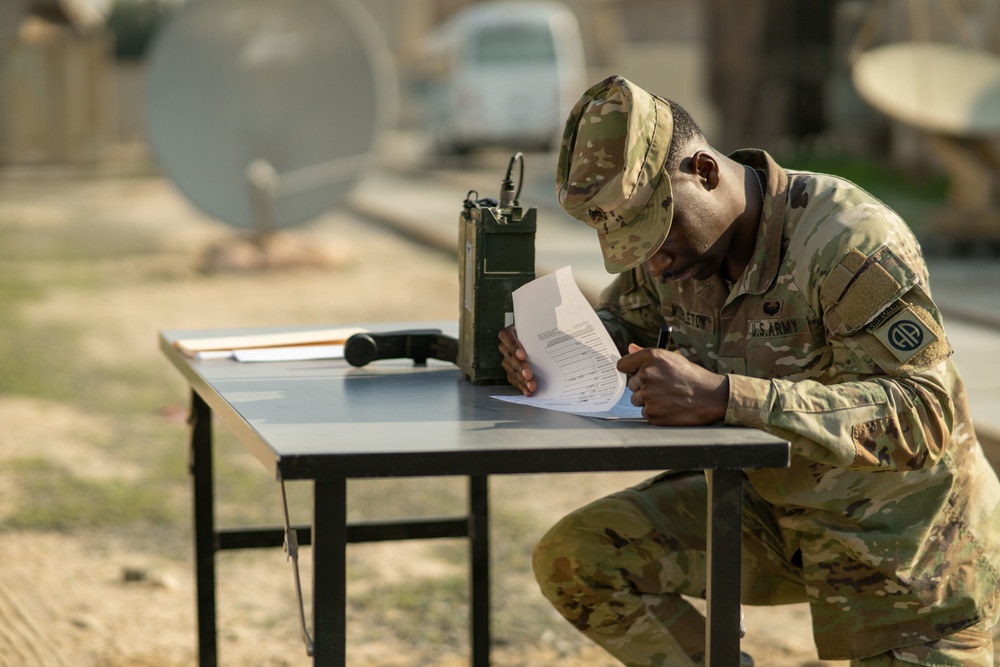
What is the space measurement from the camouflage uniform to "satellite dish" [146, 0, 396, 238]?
8689mm

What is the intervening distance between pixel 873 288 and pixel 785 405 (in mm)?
245

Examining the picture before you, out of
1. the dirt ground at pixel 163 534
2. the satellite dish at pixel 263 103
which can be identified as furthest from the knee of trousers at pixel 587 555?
the satellite dish at pixel 263 103

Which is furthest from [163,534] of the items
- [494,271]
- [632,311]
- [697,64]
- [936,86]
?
[697,64]

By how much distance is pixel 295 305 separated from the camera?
31.4 ft

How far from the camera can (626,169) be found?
219 centimetres

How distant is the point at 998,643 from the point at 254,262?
8.29m

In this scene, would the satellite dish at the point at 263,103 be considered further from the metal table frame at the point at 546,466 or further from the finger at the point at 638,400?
the finger at the point at 638,400

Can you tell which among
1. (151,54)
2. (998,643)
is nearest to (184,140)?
(151,54)

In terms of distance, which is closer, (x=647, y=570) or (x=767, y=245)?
(x=767, y=245)

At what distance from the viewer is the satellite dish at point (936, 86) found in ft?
30.1

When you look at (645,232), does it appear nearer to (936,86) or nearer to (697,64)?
(936,86)

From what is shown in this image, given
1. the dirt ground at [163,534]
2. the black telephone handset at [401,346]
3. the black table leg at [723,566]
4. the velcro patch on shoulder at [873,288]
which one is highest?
the velcro patch on shoulder at [873,288]

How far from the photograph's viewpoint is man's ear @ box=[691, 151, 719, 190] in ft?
7.48

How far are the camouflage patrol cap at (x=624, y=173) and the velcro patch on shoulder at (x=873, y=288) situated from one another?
30 centimetres
